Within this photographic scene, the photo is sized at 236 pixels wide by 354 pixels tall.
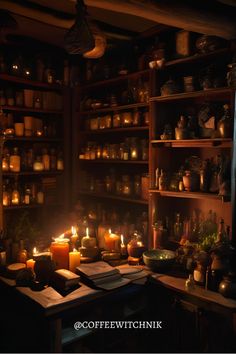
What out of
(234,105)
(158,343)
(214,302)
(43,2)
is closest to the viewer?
(214,302)

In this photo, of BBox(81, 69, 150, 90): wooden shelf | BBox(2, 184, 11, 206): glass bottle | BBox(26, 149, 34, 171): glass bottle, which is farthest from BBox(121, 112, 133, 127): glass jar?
BBox(2, 184, 11, 206): glass bottle

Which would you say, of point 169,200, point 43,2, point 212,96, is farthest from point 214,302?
point 43,2

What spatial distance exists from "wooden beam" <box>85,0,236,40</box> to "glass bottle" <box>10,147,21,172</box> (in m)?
1.95

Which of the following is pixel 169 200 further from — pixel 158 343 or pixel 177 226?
pixel 158 343

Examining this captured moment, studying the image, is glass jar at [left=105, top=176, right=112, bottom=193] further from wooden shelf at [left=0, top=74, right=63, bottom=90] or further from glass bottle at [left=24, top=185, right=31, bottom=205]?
wooden shelf at [left=0, top=74, right=63, bottom=90]

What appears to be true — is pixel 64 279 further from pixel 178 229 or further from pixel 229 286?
pixel 178 229

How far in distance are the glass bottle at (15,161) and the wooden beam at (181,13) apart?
1.95 meters

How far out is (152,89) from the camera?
2924 millimetres

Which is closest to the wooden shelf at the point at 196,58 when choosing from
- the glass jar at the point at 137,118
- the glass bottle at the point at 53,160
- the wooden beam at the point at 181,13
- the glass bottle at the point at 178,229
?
the wooden beam at the point at 181,13

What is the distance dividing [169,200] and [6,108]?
1848mm

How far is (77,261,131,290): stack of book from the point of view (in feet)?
7.22

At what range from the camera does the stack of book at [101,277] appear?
7.22ft

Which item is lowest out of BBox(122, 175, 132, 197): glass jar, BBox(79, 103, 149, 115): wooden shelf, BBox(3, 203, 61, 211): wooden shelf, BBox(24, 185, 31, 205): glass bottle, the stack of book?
the stack of book

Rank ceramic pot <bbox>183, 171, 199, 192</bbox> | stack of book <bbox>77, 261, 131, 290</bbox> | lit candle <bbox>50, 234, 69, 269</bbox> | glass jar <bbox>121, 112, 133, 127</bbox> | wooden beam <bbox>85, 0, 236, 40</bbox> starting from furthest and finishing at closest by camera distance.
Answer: glass jar <bbox>121, 112, 133, 127</bbox>
ceramic pot <bbox>183, 171, 199, 192</bbox>
lit candle <bbox>50, 234, 69, 269</bbox>
stack of book <bbox>77, 261, 131, 290</bbox>
wooden beam <bbox>85, 0, 236, 40</bbox>
